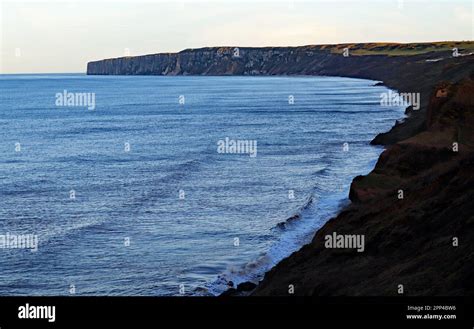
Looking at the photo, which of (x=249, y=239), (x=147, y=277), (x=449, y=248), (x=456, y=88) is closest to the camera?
(x=449, y=248)

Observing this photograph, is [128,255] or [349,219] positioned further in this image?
[128,255]

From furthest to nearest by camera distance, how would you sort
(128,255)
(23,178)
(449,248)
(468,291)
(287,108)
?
(287,108) < (23,178) < (128,255) < (449,248) < (468,291)

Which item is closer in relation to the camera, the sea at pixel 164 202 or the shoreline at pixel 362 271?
the shoreline at pixel 362 271

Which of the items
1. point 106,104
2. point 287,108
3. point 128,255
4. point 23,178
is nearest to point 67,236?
point 128,255

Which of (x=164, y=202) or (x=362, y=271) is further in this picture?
(x=164, y=202)

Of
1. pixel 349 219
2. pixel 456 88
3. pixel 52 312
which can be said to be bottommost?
pixel 349 219

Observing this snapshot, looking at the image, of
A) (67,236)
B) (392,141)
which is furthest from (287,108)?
(67,236)

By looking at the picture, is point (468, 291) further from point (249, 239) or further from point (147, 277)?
point (249, 239)

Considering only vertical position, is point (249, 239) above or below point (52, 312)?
below

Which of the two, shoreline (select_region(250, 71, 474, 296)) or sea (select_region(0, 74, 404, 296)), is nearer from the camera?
shoreline (select_region(250, 71, 474, 296))
